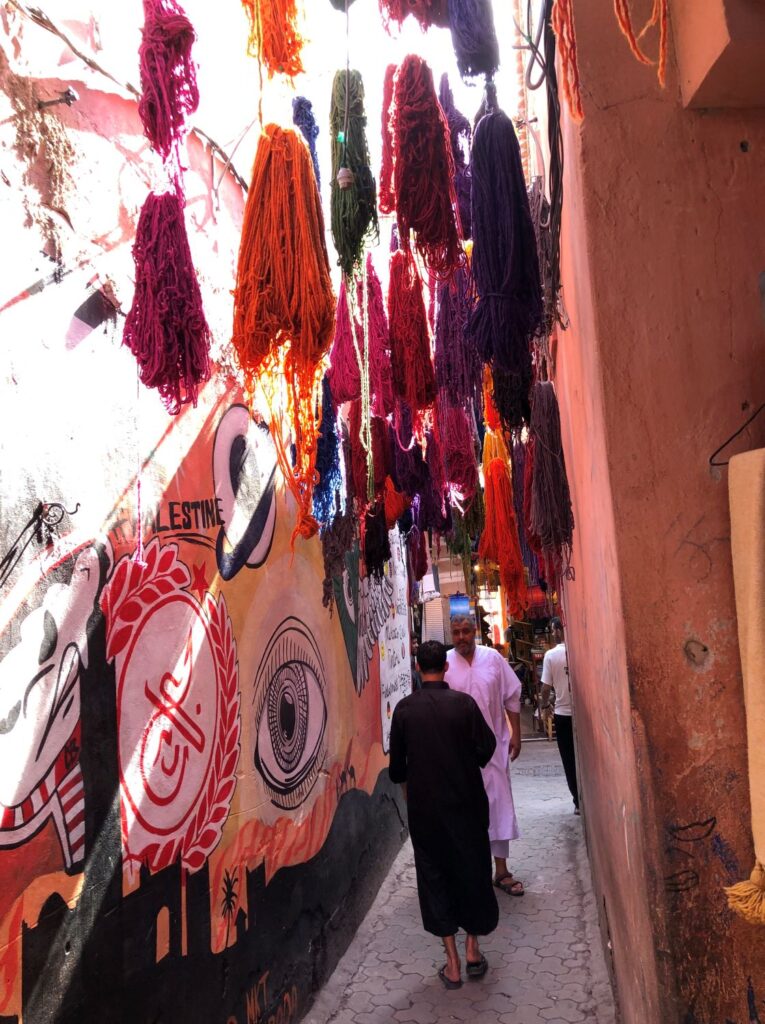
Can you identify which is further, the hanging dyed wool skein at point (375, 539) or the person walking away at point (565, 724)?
the person walking away at point (565, 724)

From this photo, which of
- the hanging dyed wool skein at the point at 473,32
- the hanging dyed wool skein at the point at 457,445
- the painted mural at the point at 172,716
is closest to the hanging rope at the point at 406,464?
the hanging dyed wool skein at the point at 457,445

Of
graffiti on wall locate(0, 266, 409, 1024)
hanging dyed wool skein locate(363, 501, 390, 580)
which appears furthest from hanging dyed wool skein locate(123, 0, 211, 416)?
hanging dyed wool skein locate(363, 501, 390, 580)

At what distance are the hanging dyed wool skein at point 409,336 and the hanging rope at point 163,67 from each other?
1.43m

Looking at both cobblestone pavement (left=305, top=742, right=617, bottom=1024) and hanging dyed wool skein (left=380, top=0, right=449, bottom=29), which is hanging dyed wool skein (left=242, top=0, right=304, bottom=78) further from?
cobblestone pavement (left=305, top=742, right=617, bottom=1024)

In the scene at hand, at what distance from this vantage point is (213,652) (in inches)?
123

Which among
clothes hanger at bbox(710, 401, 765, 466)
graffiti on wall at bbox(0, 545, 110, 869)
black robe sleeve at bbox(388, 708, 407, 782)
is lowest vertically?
black robe sleeve at bbox(388, 708, 407, 782)

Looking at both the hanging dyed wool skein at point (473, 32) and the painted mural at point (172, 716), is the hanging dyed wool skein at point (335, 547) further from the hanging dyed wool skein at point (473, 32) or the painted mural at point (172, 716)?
the hanging dyed wool skein at point (473, 32)

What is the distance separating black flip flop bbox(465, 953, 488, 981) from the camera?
4172 mm

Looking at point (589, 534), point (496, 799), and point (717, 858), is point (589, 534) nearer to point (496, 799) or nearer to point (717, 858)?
point (717, 858)

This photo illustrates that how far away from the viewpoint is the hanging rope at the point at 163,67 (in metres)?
2.23

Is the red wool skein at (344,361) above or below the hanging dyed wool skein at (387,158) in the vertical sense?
below

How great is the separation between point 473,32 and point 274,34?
0.55 metres

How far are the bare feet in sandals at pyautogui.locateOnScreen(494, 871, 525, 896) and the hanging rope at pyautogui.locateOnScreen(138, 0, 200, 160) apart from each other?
16.0 ft

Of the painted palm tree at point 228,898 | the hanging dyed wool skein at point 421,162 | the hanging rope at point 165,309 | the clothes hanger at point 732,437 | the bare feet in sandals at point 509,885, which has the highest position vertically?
the hanging dyed wool skein at point 421,162
